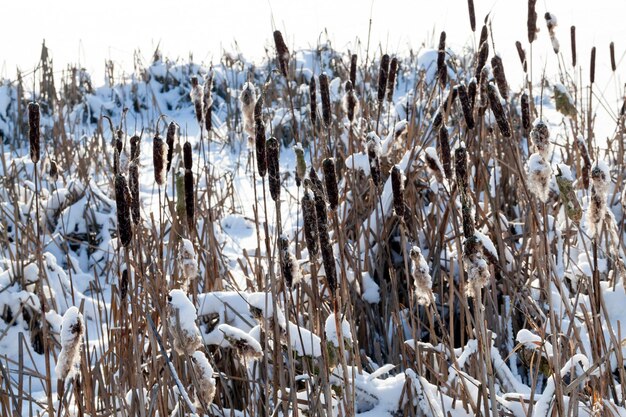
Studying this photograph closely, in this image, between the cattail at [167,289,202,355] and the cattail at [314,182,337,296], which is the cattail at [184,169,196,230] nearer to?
the cattail at [167,289,202,355]

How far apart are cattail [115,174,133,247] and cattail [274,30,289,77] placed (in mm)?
696

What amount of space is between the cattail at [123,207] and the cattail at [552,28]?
1756 millimetres

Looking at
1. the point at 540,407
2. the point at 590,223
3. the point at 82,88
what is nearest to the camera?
the point at 540,407

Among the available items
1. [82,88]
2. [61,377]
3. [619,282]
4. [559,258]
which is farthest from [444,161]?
[82,88]

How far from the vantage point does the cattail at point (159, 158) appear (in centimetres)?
154

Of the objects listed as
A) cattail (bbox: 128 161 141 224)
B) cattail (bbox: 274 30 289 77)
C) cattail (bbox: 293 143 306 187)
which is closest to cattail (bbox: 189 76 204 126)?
cattail (bbox: 274 30 289 77)

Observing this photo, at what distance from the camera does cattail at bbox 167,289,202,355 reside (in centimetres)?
123

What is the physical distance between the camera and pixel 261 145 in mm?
1211

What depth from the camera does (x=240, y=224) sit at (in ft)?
12.1

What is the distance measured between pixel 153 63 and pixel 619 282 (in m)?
6.93

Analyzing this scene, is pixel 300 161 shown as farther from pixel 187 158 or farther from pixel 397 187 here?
pixel 397 187

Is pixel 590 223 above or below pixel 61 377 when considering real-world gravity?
above

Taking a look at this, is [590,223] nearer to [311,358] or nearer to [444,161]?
[444,161]

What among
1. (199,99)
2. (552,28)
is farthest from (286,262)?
(552,28)
